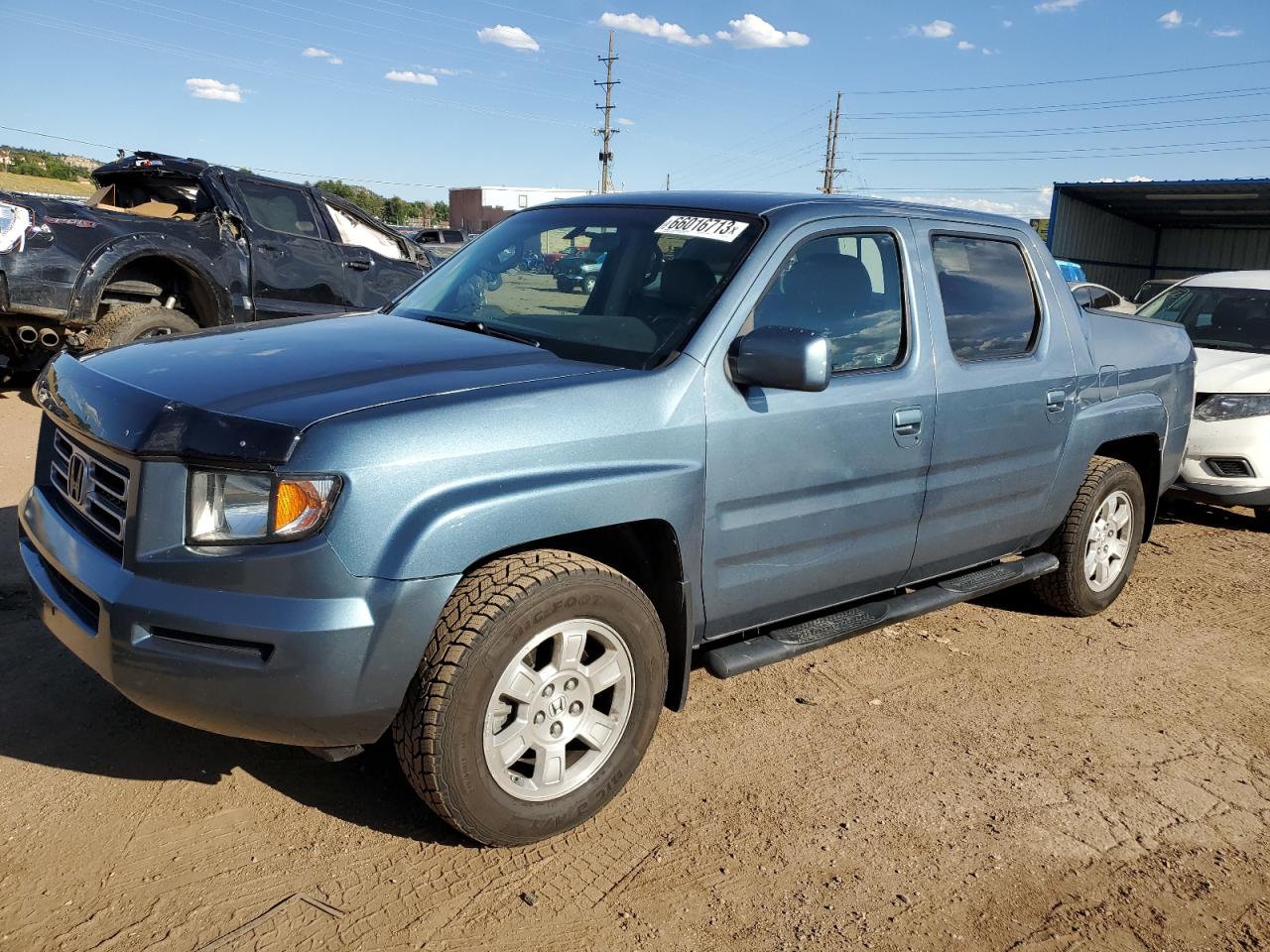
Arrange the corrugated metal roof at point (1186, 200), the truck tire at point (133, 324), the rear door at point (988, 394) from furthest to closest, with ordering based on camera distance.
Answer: the corrugated metal roof at point (1186, 200) → the truck tire at point (133, 324) → the rear door at point (988, 394)

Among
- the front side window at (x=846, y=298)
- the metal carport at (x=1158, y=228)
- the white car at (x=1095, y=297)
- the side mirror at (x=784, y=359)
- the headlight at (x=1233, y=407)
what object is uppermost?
the metal carport at (x=1158, y=228)

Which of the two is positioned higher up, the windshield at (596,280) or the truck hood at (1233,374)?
the windshield at (596,280)

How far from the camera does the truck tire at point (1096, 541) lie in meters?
4.87

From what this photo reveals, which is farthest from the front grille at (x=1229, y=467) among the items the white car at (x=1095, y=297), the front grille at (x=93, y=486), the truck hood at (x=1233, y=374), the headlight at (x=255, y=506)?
the front grille at (x=93, y=486)

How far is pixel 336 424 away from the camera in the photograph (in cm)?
253

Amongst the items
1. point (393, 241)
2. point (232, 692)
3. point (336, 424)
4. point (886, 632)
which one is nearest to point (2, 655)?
point (232, 692)

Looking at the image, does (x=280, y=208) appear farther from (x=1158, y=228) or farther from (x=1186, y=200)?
(x=1158, y=228)

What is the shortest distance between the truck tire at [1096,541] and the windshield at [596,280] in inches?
93.2

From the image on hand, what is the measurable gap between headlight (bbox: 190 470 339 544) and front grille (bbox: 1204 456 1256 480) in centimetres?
630

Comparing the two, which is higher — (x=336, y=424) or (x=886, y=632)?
(x=336, y=424)

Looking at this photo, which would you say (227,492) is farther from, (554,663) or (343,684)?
(554,663)

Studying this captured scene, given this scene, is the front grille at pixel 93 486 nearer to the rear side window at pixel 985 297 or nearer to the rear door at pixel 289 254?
the rear side window at pixel 985 297

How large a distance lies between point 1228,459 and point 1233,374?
65 cm

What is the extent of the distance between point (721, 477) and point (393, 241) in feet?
26.0
